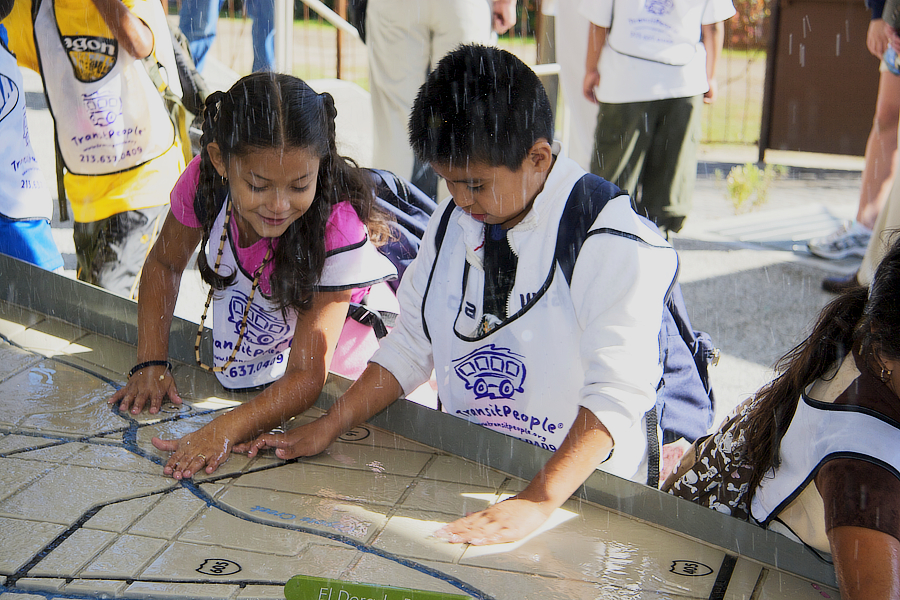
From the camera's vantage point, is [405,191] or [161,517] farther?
[405,191]

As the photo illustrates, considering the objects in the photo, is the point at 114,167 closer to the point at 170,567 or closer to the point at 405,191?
the point at 405,191

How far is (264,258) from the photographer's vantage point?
6.68 feet

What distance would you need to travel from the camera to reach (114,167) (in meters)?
2.85

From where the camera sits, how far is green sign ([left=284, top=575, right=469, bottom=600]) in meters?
1.24

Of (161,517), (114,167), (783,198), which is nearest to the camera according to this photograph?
(161,517)

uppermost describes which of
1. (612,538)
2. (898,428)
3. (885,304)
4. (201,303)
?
(885,304)

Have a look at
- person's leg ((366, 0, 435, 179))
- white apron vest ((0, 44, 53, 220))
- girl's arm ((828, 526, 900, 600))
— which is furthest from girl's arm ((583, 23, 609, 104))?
girl's arm ((828, 526, 900, 600))

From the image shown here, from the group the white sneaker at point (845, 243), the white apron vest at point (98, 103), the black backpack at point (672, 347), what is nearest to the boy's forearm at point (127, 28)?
the white apron vest at point (98, 103)

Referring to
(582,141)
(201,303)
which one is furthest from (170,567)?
(582,141)

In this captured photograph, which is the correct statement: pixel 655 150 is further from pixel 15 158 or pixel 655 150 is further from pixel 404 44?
pixel 15 158

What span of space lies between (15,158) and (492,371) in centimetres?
167

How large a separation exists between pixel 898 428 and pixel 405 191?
50.7 inches

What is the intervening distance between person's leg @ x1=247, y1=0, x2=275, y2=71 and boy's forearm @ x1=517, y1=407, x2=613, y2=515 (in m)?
4.16

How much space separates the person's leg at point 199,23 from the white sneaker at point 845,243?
10.5ft
